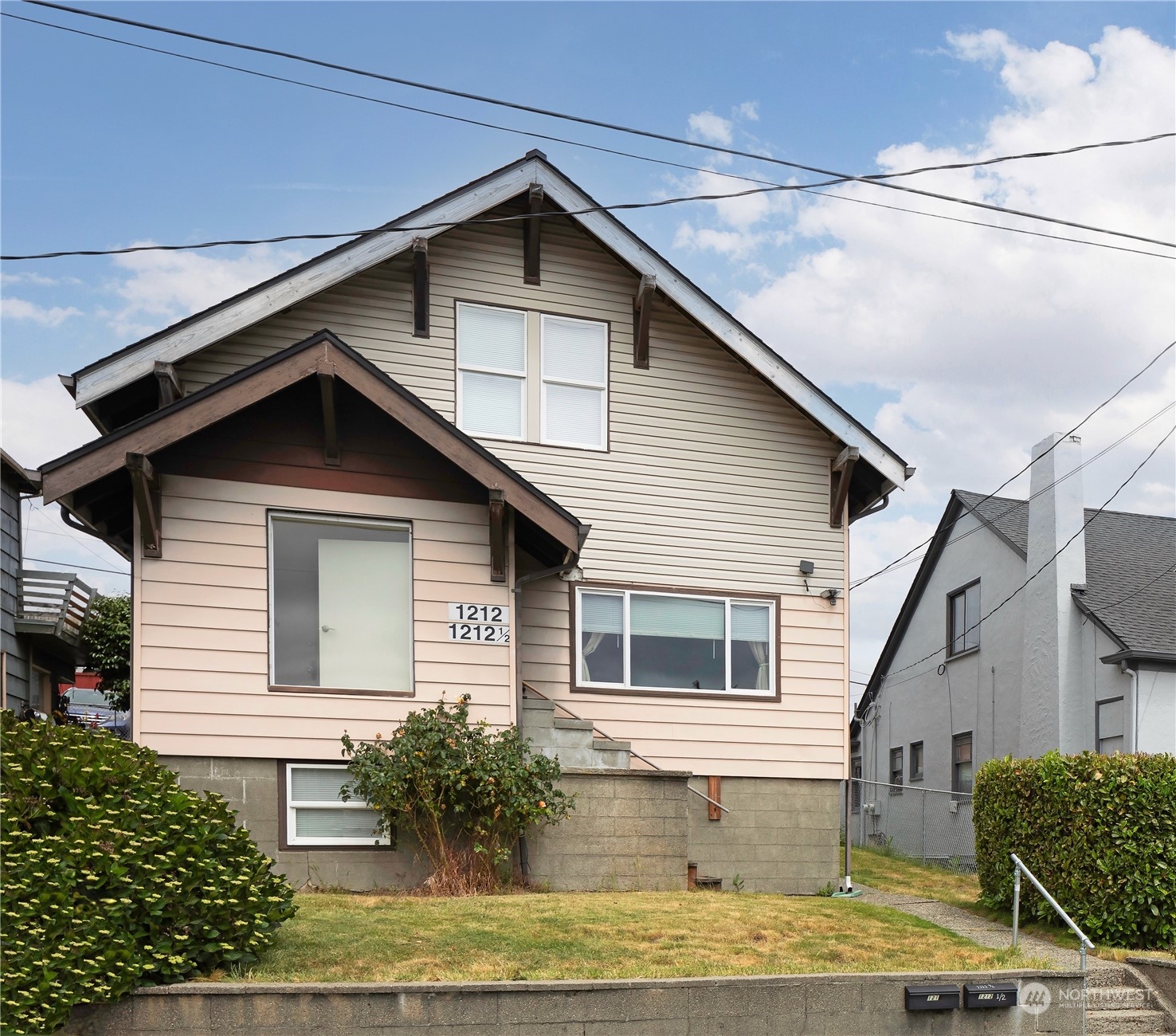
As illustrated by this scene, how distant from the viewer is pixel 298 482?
494 inches

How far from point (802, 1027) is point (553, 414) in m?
8.40

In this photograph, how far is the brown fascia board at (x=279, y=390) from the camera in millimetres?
11234

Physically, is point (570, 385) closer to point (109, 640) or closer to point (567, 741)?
point (567, 741)

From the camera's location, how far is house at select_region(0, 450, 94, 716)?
17297 mm

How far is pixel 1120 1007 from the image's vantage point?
10.5 meters

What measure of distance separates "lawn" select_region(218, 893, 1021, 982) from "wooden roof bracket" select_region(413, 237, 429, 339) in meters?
6.60

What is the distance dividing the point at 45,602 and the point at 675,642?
9488mm

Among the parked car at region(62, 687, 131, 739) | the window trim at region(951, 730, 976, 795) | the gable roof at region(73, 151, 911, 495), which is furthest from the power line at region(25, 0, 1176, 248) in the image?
the parked car at region(62, 687, 131, 739)

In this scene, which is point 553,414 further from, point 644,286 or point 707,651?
point 707,651

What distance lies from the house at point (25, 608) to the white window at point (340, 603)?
5811 mm

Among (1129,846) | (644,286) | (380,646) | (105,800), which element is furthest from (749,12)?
(105,800)

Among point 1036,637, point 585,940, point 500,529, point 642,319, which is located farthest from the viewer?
point 1036,637

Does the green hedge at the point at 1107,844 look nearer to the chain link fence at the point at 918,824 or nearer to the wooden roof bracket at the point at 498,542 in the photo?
the wooden roof bracket at the point at 498,542

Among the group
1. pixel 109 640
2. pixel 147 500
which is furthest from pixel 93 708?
pixel 147 500
